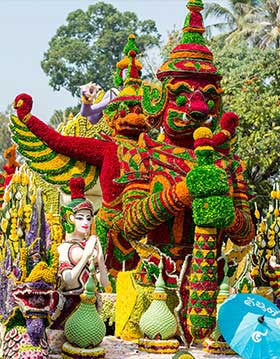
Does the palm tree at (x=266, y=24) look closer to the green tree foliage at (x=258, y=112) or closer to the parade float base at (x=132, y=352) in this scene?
the green tree foliage at (x=258, y=112)

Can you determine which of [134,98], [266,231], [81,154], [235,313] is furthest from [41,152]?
[235,313]

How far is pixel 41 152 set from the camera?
8.21 meters

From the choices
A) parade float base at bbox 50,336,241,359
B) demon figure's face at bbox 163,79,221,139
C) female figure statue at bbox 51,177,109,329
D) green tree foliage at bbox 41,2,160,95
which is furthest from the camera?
green tree foliage at bbox 41,2,160,95

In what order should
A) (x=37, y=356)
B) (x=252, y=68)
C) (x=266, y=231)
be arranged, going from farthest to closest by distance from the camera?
(x=252, y=68), (x=266, y=231), (x=37, y=356)

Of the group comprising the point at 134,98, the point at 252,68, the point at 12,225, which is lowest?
the point at 12,225

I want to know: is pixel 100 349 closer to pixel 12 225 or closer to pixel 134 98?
pixel 12 225

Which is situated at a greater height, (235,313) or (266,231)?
(266,231)

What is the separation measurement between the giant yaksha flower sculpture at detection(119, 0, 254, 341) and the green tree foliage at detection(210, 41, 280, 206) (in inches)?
271

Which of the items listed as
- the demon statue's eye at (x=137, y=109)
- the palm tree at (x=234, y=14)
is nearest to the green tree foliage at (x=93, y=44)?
the palm tree at (x=234, y=14)

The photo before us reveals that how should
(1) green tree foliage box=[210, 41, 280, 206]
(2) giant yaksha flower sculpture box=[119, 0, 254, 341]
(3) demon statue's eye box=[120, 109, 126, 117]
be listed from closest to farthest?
(2) giant yaksha flower sculpture box=[119, 0, 254, 341] < (3) demon statue's eye box=[120, 109, 126, 117] < (1) green tree foliage box=[210, 41, 280, 206]

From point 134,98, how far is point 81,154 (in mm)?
845

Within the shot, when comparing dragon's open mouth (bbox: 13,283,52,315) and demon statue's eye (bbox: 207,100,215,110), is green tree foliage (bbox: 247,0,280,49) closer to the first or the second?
demon statue's eye (bbox: 207,100,215,110)

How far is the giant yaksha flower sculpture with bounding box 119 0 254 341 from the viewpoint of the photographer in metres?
6.96

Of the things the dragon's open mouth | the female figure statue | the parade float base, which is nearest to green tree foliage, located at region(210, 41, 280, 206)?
the parade float base
